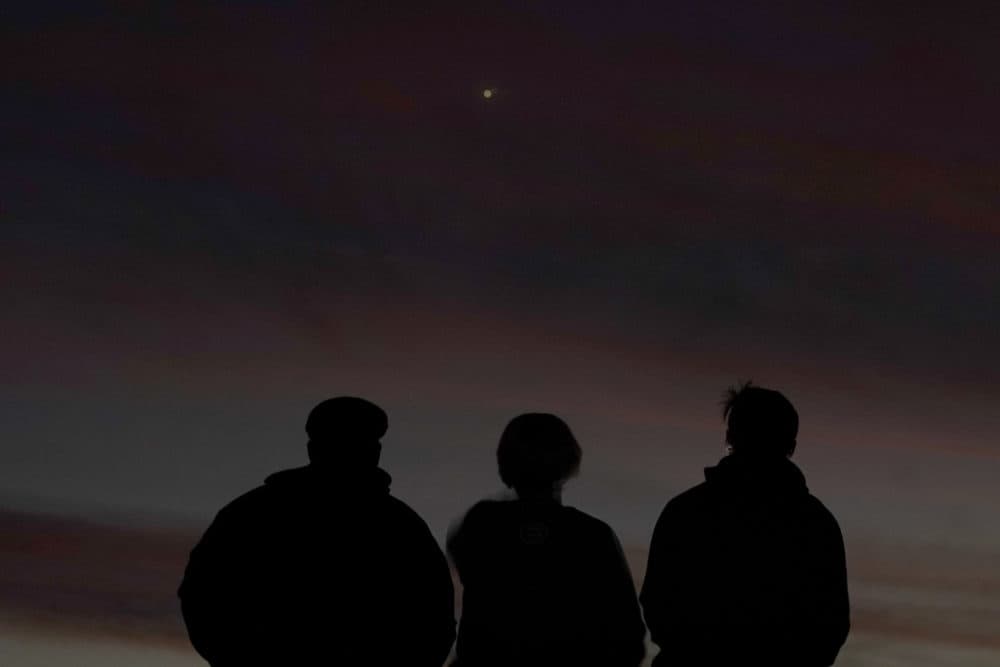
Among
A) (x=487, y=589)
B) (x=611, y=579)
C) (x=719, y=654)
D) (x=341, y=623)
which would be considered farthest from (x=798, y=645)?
(x=341, y=623)

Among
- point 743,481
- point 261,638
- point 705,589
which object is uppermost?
point 743,481

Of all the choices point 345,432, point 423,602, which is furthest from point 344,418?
point 423,602

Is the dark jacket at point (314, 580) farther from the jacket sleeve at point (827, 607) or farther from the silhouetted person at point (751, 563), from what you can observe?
the jacket sleeve at point (827, 607)

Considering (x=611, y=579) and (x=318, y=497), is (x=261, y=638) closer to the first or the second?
(x=318, y=497)

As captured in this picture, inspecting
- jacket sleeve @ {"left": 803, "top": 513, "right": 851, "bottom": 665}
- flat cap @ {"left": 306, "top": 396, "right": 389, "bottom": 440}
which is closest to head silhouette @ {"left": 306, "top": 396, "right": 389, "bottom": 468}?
flat cap @ {"left": 306, "top": 396, "right": 389, "bottom": 440}

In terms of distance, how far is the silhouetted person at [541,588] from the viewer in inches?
384

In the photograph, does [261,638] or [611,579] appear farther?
[611,579]

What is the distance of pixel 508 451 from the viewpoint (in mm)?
9664

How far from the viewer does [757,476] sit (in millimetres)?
9797

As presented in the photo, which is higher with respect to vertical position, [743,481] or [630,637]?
[743,481]

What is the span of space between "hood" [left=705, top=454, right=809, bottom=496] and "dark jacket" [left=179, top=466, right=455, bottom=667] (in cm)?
174

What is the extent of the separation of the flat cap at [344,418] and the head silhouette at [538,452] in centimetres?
84

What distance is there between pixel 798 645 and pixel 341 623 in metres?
2.57

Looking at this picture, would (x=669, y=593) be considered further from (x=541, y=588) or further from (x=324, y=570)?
(x=324, y=570)
